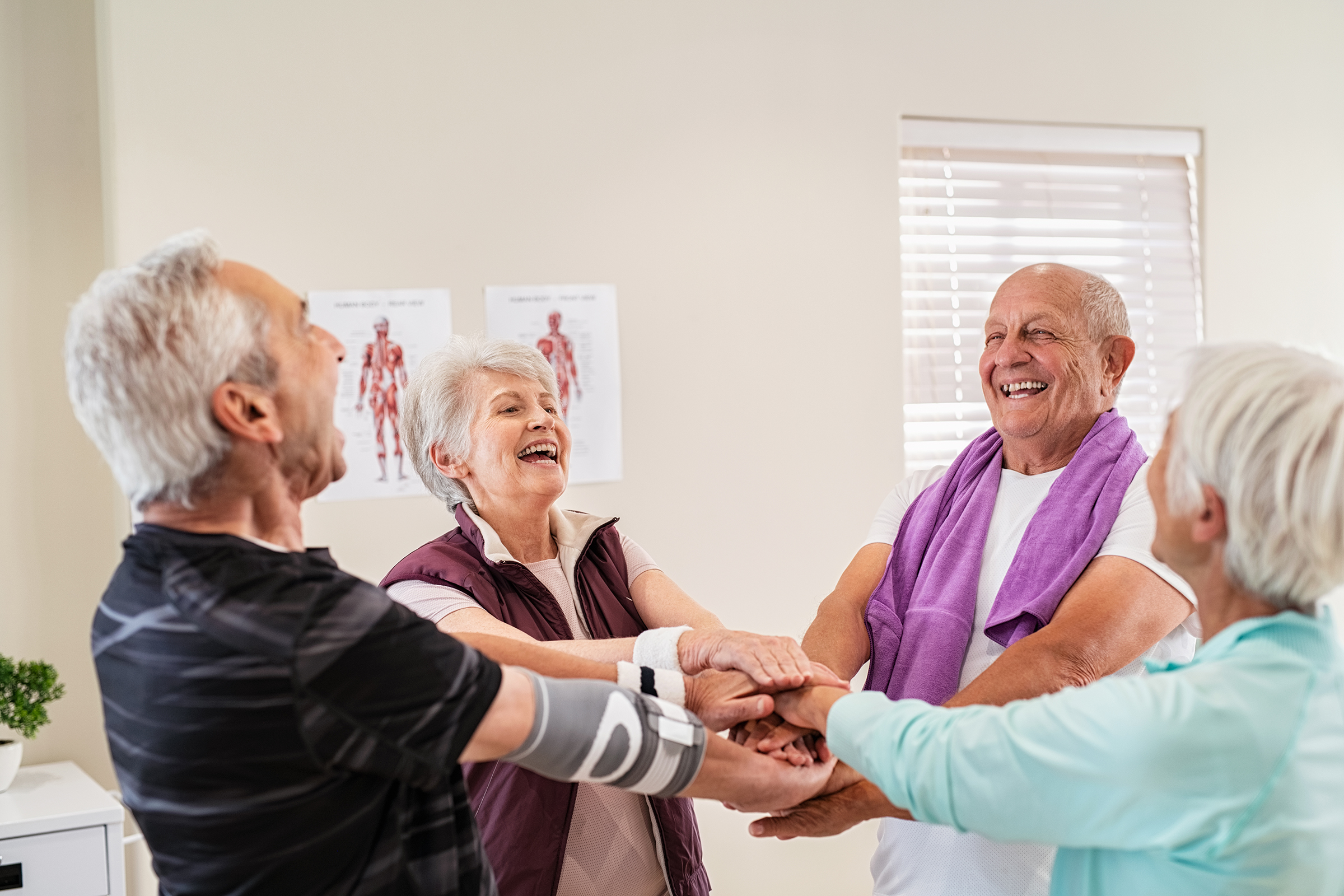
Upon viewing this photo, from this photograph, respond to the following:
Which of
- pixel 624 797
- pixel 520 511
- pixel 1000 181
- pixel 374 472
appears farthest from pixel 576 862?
pixel 1000 181

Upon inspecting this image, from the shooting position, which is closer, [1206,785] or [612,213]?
[1206,785]

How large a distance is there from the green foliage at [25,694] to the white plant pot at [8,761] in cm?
4

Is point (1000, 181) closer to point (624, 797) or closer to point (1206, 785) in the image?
point (624, 797)

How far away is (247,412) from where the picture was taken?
1.08m

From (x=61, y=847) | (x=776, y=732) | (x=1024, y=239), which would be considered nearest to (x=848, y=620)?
(x=776, y=732)

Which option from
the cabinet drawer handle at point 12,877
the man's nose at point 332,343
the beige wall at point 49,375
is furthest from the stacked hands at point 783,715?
the beige wall at point 49,375

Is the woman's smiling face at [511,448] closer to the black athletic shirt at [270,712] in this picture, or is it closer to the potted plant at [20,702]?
the black athletic shirt at [270,712]

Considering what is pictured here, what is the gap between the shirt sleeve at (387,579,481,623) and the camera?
1.66 meters

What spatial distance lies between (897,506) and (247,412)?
4.44 feet

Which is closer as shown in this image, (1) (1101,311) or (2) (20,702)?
(1) (1101,311)

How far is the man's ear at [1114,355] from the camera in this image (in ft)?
6.23

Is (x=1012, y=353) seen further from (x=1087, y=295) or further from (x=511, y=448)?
(x=511, y=448)

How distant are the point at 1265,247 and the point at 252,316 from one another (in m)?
3.64

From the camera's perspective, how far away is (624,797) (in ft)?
5.72
